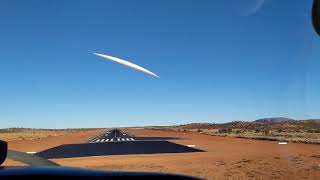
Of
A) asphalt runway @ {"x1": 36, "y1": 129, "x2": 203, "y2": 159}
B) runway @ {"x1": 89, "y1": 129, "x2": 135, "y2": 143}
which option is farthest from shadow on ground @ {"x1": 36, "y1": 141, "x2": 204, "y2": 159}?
runway @ {"x1": 89, "y1": 129, "x2": 135, "y2": 143}

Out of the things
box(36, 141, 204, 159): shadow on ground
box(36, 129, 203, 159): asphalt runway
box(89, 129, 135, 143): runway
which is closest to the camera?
box(36, 141, 204, 159): shadow on ground

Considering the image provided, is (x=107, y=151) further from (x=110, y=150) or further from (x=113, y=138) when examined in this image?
(x=113, y=138)

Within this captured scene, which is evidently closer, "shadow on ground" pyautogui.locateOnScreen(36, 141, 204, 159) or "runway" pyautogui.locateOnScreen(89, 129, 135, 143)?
"shadow on ground" pyautogui.locateOnScreen(36, 141, 204, 159)

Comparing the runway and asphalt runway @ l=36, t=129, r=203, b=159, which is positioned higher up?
the runway

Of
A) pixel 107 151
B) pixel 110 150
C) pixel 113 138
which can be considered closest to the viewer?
pixel 107 151

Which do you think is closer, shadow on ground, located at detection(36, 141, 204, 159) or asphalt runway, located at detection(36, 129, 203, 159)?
shadow on ground, located at detection(36, 141, 204, 159)

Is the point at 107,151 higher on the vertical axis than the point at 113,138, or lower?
lower

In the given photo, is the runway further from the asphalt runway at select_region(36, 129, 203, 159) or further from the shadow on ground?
the shadow on ground

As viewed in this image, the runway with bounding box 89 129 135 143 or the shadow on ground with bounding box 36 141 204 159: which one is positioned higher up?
the runway with bounding box 89 129 135 143

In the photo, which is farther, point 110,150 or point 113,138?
point 113,138

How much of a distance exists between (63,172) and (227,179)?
54.5 ft

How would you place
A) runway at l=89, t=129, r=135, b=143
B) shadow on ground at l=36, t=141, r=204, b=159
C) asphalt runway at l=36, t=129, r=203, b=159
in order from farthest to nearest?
1. runway at l=89, t=129, r=135, b=143
2. asphalt runway at l=36, t=129, r=203, b=159
3. shadow on ground at l=36, t=141, r=204, b=159

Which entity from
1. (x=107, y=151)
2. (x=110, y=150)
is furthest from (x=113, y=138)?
(x=107, y=151)

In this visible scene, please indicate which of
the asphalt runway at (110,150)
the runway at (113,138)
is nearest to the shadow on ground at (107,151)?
the asphalt runway at (110,150)
